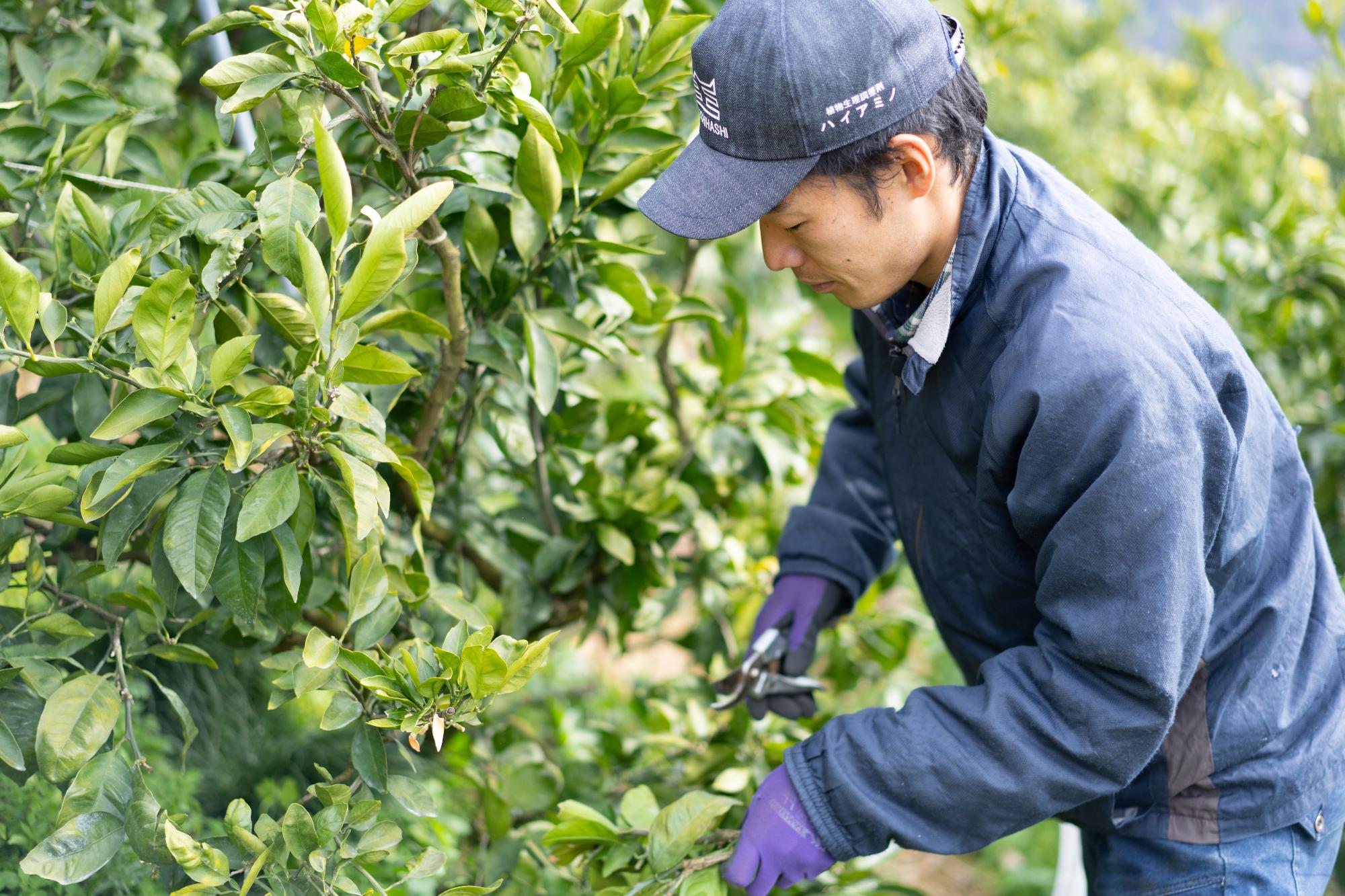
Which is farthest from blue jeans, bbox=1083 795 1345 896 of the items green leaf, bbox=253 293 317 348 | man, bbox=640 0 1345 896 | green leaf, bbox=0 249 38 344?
green leaf, bbox=0 249 38 344

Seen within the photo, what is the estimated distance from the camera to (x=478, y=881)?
1946mm

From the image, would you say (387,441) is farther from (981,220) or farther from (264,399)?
(981,220)

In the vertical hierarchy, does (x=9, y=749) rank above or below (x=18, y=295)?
below

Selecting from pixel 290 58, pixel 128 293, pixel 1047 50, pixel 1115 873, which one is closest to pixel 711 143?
pixel 290 58

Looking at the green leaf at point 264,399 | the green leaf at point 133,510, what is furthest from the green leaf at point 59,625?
the green leaf at point 264,399

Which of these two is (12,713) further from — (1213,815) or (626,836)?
(1213,815)

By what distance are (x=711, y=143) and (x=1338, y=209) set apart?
1930 mm

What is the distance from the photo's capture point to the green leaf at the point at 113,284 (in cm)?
114

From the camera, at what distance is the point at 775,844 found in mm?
1457

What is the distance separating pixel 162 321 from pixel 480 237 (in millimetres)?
524

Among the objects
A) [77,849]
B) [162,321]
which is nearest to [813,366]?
[162,321]

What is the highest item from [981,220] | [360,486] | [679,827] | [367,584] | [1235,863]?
[981,220]

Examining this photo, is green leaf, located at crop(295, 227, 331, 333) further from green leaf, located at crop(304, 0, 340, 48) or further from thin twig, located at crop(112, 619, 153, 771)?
thin twig, located at crop(112, 619, 153, 771)

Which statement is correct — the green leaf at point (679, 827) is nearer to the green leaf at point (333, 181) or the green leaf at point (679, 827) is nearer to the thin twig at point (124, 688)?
the thin twig at point (124, 688)
